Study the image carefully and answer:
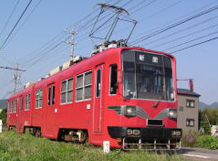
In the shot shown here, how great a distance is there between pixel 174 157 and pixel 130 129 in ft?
5.43

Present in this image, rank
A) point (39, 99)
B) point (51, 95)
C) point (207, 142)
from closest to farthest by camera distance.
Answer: point (51, 95) → point (207, 142) → point (39, 99)

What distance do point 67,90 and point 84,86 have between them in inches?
72.5

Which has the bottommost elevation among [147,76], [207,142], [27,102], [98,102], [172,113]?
[207,142]

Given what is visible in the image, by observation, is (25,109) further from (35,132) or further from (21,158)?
(21,158)

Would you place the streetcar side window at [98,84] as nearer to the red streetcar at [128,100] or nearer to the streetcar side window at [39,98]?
the red streetcar at [128,100]

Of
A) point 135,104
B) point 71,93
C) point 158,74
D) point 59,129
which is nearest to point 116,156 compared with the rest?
point 135,104

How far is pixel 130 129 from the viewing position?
882cm

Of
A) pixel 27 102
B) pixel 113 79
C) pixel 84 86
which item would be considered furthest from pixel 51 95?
pixel 113 79

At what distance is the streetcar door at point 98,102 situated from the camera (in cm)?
976

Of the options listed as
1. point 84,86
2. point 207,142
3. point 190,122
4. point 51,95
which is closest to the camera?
point 84,86

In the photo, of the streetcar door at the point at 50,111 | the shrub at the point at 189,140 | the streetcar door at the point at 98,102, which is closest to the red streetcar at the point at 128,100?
the streetcar door at the point at 98,102

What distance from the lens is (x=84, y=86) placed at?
11086mm

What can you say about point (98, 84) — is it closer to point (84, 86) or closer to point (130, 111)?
point (84, 86)

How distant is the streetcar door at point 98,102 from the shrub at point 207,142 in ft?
24.9
